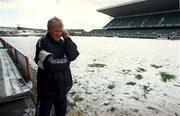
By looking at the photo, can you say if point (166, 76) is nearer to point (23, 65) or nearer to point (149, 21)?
point (23, 65)

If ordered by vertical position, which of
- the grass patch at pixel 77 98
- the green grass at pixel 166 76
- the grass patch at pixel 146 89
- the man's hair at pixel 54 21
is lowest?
the green grass at pixel 166 76

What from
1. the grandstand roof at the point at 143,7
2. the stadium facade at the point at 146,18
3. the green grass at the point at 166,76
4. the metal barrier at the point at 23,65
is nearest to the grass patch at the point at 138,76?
the green grass at the point at 166,76

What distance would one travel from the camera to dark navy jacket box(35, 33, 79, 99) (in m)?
2.59

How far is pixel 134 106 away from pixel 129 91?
112cm

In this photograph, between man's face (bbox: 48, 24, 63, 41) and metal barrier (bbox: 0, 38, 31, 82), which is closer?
man's face (bbox: 48, 24, 63, 41)

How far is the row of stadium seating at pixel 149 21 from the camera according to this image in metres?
51.0

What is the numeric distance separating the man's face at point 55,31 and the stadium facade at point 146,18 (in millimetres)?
44167

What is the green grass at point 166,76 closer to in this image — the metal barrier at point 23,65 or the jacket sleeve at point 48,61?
the metal barrier at point 23,65

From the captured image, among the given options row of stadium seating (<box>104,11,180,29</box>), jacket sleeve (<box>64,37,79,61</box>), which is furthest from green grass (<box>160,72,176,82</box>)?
row of stadium seating (<box>104,11,180,29</box>)

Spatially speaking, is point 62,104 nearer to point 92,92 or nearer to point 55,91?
point 55,91

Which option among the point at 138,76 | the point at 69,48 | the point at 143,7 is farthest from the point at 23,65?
the point at 143,7

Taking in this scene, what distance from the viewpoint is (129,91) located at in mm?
5801

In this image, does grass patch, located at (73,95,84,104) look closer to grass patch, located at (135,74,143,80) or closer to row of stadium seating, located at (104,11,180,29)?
grass patch, located at (135,74,143,80)

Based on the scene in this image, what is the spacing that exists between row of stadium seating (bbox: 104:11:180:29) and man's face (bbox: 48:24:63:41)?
164 ft
